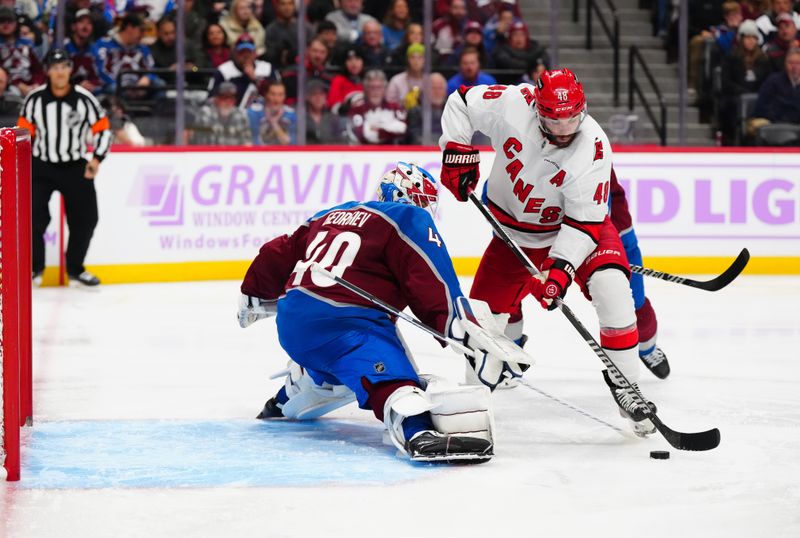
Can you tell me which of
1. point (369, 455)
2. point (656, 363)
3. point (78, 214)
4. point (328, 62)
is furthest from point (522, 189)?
point (328, 62)

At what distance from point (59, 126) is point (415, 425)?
14.5ft

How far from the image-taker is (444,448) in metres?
3.51

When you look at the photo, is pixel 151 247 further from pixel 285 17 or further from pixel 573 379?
pixel 573 379

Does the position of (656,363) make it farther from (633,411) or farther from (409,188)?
(409,188)

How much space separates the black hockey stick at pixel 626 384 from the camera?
365 centimetres

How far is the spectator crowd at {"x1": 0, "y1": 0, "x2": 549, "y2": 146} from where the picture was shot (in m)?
8.04

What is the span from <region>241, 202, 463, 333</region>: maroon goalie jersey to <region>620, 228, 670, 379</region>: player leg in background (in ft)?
4.83

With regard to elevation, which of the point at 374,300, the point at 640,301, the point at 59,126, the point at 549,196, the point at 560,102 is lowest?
the point at 640,301


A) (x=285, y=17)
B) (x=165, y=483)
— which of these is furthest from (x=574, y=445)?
(x=285, y=17)

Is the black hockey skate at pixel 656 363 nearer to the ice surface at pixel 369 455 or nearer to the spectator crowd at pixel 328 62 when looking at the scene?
the ice surface at pixel 369 455

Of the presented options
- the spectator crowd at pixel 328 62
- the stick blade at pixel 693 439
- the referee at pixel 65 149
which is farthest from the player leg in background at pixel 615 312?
the spectator crowd at pixel 328 62

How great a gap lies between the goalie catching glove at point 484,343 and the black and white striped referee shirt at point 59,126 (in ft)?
14.0

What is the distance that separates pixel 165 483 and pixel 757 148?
5850 millimetres

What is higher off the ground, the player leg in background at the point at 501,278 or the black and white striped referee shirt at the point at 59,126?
the black and white striped referee shirt at the point at 59,126
